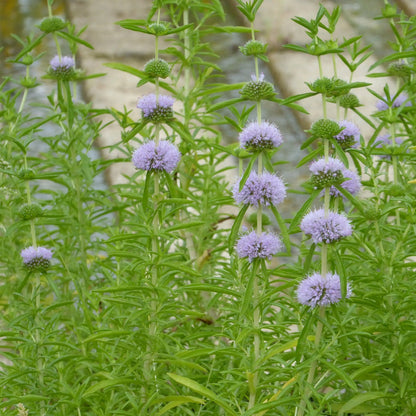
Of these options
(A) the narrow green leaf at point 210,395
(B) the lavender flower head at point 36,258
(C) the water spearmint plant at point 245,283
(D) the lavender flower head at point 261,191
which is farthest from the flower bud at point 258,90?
(B) the lavender flower head at point 36,258

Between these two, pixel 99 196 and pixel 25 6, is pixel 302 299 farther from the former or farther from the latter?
pixel 25 6

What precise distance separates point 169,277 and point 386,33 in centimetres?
343

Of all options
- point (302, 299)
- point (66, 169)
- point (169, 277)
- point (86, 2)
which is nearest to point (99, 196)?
point (66, 169)

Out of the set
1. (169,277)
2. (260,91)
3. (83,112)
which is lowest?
(169,277)

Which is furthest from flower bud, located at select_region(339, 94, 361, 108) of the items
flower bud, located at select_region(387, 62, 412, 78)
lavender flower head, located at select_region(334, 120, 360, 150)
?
lavender flower head, located at select_region(334, 120, 360, 150)

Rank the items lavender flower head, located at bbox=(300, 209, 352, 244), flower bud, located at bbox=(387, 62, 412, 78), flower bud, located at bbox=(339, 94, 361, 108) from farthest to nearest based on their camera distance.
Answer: flower bud, located at bbox=(387, 62, 412, 78)
flower bud, located at bbox=(339, 94, 361, 108)
lavender flower head, located at bbox=(300, 209, 352, 244)

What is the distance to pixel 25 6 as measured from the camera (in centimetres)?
541

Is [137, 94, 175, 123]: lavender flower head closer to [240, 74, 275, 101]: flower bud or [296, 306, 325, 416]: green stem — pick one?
[240, 74, 275, 101]: flower bud

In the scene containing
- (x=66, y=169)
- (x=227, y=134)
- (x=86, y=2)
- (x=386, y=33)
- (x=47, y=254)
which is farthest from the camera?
(x=86, y=2)

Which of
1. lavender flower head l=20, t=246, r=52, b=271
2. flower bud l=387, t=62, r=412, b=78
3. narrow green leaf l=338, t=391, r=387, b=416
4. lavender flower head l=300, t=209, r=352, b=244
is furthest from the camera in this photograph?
flower bud l=387, t=62, r=412, b=78

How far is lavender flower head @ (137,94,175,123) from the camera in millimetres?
1752

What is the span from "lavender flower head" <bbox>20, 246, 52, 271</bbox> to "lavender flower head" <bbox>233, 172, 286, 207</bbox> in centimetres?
72

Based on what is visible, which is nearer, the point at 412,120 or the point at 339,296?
the point at 339,296

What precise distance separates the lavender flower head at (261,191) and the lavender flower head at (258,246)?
2.9 inches
